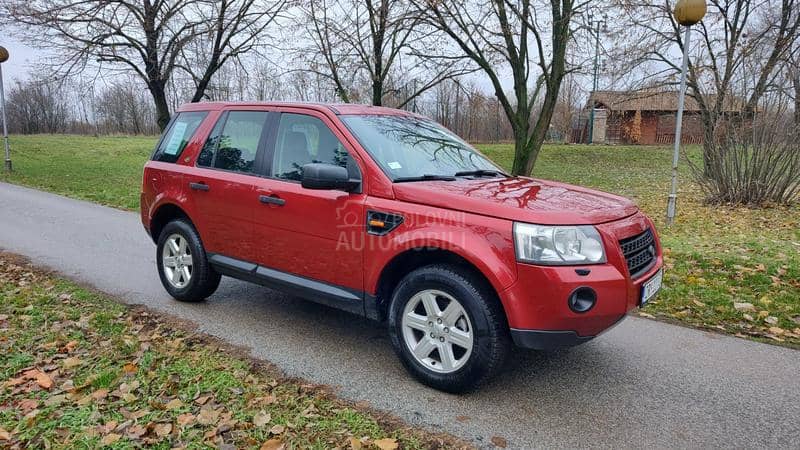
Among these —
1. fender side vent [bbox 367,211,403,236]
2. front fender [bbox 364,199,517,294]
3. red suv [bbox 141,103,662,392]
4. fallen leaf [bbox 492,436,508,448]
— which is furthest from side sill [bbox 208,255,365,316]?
fallen leaf [bbox 492,436,508,448]

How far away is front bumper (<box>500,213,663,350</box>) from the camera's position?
9.71 feet

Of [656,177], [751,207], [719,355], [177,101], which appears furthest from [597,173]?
[177,101]

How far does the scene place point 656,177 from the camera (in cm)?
2188

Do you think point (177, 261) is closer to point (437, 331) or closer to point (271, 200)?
point (271, 200)

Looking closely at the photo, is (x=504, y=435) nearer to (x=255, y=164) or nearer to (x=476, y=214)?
(x=476, y=214)

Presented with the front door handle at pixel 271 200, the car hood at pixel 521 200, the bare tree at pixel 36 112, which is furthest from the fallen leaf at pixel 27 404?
the bare tree at pixel 36 112

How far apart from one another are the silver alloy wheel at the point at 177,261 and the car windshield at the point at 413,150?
2258 mm

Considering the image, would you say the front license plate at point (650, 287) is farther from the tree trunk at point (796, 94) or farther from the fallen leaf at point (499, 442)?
the tree trunk at point (796, 94)

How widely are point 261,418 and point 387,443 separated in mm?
776

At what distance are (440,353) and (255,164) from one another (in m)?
2.28

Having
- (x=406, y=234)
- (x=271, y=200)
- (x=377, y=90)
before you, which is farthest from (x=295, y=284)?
(x=377, y=90)

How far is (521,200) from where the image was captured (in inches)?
131

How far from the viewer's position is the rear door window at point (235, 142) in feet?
14.7

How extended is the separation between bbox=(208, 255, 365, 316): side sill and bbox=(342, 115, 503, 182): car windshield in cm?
96
